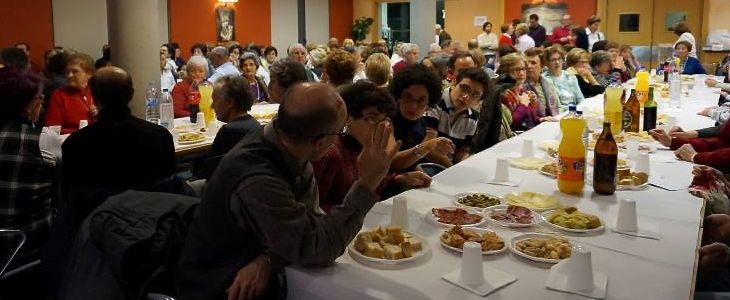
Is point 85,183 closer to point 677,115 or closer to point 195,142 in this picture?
point 195,142

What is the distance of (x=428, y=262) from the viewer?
184 cm

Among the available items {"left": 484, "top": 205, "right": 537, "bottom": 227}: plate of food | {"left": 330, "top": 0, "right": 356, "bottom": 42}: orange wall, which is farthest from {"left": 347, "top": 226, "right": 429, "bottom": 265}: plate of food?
{"left": 330, "top": 0, "right": 356, "bottom": 42}: orange wall

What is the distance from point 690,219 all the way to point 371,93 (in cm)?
126

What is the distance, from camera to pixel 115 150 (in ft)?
9.49

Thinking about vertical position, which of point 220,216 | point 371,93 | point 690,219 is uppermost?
point 371,93

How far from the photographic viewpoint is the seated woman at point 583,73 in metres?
7.23

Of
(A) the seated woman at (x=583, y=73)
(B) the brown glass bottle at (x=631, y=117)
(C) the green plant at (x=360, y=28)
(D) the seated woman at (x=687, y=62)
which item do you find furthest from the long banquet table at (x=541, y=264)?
(C) the green plant at (x=360, y=28)

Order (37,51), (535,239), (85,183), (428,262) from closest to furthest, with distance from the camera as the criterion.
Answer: (428,262) → (535,239) → (85,183) → (37,51)

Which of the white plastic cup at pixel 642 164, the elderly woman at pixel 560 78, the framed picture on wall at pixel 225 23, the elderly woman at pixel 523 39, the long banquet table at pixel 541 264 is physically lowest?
the long banquet table at pixel 541 264

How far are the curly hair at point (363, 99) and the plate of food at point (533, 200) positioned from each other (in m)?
0.61

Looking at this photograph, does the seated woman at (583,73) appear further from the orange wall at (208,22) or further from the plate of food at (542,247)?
the orange wall at (208,22)

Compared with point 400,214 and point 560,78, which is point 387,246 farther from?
point 560,78

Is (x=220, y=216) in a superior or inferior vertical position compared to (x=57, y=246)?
superior

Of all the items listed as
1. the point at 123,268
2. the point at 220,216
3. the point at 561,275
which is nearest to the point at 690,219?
the point at 561,275
